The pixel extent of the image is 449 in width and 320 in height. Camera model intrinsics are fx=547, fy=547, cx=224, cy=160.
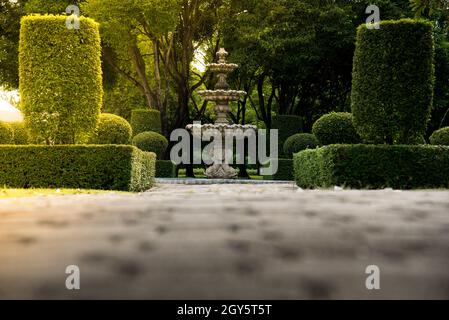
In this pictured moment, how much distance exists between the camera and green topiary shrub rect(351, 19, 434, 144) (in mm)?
13094

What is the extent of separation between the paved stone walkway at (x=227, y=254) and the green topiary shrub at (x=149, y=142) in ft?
66.9

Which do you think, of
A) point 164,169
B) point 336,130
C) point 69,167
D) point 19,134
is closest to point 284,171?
point 336,130

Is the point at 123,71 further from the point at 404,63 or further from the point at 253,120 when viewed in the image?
the point at 404,63

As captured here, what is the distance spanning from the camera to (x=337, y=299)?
1.82 m

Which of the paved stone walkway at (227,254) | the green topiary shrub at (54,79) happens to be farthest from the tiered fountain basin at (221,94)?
the paved stone walkway at (227,254)

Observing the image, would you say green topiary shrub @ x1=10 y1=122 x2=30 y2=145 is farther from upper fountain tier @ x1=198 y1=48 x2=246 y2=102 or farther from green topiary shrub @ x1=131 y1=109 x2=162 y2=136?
upper fountain tier @ x1=198 y1=48 x2=246 y2=102

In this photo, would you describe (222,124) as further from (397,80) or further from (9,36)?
(9,36)

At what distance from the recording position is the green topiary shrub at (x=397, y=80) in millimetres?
13094

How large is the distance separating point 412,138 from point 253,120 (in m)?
28.7

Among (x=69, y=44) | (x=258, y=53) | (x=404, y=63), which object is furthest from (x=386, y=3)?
(x=69, y=44)

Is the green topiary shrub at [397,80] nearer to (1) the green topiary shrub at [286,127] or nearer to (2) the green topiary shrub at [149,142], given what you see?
(2) the green topiary shrub at [149,142]

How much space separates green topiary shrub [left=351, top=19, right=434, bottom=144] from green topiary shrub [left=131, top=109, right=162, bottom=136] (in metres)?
14.5

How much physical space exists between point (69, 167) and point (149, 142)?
450 inches

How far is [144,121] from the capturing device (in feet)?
85.8
